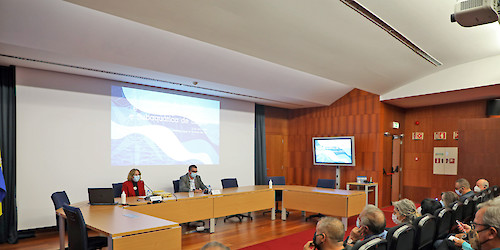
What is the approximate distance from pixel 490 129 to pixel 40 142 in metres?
8.95

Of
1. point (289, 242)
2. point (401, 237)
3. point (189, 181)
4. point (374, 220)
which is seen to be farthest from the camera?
point (189, 181)

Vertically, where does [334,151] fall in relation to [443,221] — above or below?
above

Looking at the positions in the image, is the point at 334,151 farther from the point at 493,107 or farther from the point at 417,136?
the point at 493,107

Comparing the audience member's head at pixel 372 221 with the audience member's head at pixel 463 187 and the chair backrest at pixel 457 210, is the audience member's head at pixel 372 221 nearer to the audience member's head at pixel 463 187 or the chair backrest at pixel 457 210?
the chair backrest at pixel 457 210

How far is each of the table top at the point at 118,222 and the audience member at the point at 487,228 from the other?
2.51 metres

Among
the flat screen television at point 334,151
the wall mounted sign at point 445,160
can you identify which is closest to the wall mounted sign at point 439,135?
the wall mounted sign at point 445,160

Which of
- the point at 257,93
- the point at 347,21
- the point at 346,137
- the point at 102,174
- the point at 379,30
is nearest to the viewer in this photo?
the point at 347,21

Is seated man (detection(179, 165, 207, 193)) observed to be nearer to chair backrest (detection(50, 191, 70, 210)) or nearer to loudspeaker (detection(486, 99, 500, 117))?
chair backrest (detection(50, 191, 70, 210))

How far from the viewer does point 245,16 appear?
388 centimetres

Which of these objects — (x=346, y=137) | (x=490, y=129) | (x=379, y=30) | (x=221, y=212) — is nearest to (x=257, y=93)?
(x=346, y=137)

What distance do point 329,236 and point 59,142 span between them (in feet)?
17.9

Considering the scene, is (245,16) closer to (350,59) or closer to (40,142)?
(350,59)

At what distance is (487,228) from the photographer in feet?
6.37

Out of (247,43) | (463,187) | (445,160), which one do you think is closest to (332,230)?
(247,43)
